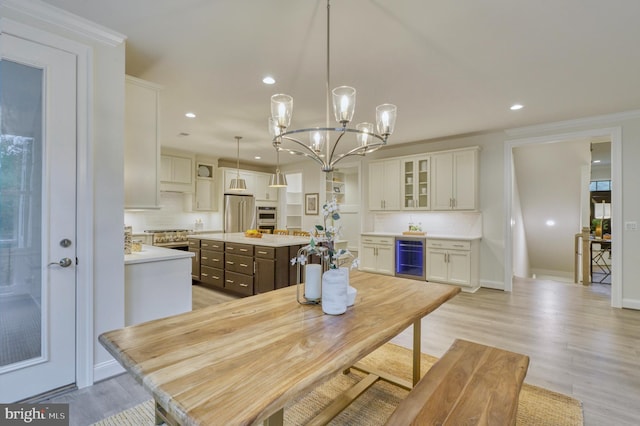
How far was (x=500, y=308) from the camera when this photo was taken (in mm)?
4168

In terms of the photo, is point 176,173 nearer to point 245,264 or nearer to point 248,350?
point 245,264

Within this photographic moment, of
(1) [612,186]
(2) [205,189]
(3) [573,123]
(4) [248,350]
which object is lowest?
(4) [248,350]

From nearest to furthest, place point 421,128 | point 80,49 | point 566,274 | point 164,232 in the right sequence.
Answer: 1. point 80,49
2. point 421,128
3. point 164,232
4. point 566,274

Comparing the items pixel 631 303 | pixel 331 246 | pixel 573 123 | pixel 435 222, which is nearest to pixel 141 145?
pixel 331 246

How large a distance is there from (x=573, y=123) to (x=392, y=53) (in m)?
3.59

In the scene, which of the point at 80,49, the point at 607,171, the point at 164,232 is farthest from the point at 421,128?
the point at 164,232

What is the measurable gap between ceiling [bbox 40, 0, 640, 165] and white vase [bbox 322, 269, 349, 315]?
1767 mm

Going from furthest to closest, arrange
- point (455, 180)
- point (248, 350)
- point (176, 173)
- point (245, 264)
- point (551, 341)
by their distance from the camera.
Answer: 1. point (176, 173)
2. point (455, 180)
3. point (245, 264)
4. point (551, 341)
5. point (248, 350)

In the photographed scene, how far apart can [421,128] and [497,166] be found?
149 centimetres

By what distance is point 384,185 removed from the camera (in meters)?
6.30

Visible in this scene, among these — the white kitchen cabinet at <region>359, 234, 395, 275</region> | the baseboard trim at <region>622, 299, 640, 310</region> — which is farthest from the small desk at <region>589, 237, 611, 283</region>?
the white kitchen cabinet at <region>359, 234, 395, 275</region>

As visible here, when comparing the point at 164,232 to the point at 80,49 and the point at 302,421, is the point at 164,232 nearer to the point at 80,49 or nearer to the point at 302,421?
the point at 80,49

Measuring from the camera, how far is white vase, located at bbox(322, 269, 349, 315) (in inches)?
60.7

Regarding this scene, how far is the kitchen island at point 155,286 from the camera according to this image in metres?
2.61
